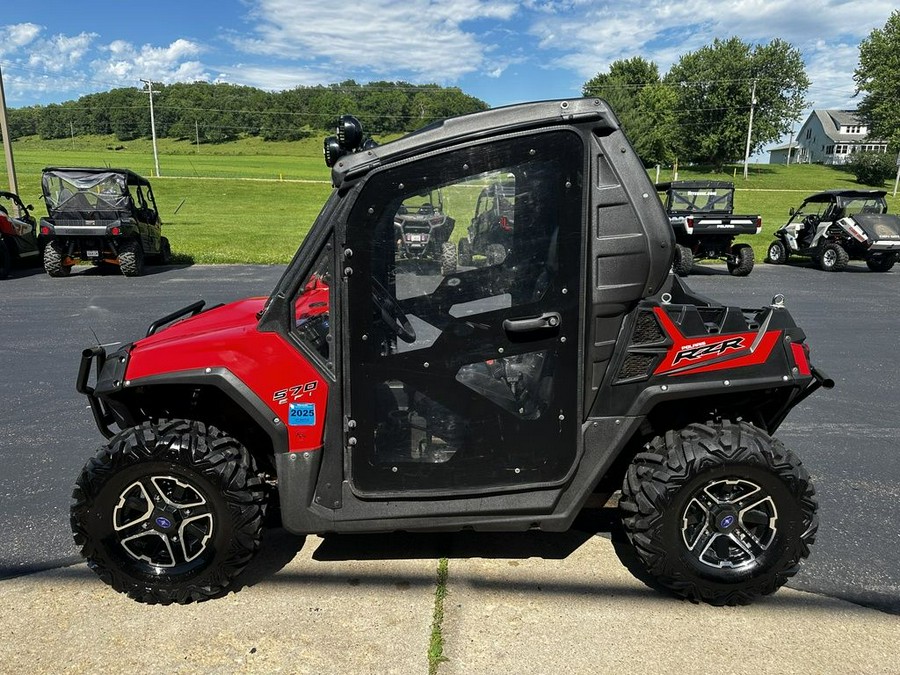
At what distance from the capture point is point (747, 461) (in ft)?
8.30

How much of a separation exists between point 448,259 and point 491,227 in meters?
0.21

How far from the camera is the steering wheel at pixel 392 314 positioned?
7.89 ft

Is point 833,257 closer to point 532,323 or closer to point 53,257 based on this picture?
point 532,323

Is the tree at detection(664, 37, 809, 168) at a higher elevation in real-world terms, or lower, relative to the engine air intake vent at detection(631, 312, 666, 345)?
higher

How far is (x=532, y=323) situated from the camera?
2.38 meters

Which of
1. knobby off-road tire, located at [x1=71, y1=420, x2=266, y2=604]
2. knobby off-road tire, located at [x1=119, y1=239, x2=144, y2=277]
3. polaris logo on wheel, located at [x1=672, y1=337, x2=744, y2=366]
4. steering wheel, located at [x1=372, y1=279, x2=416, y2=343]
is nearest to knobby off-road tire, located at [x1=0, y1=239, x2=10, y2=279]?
knobby off-road tire, located at [x1=119, y1=239, x2=144, y2=277]

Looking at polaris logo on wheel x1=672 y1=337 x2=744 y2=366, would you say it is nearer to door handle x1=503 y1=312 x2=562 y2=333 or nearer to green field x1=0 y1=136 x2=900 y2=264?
door handle x1=503 y1=312 x2=562 y2=333

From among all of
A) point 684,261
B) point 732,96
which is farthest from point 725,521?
point 732,96

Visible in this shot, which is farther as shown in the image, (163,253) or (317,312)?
(163,253)

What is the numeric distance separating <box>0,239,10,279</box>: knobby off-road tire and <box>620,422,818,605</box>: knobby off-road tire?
13214 millimetres

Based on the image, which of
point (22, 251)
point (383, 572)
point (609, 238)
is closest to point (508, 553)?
point (383, 572)

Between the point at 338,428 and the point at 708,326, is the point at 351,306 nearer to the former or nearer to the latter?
the point at 338,428

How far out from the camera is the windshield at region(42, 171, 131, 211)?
42.7 ft

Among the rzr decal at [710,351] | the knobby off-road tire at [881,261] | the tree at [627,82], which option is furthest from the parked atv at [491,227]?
the tree at [627,82]
